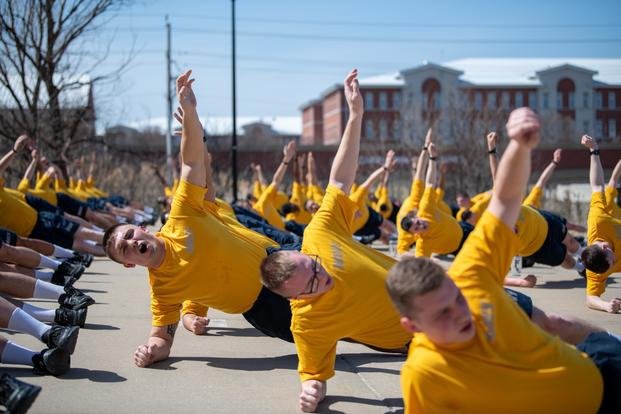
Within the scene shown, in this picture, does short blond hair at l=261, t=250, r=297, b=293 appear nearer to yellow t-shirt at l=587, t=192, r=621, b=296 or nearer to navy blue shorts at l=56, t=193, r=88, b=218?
yellow t-shirt at l=587, t=192, r=621, b=296

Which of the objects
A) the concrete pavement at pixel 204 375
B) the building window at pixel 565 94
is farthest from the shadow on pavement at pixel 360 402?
the building window at pixel 565 94

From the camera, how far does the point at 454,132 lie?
97.7 ft

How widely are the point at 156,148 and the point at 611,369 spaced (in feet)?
120

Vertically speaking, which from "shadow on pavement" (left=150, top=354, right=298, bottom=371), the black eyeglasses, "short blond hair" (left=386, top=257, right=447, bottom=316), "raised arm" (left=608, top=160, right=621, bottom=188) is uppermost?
"raised arm" (left=608, top=160, right=621, bottom=188)

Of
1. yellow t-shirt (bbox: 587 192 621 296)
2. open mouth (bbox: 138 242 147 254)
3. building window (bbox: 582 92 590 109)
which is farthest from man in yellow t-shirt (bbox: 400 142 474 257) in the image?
building window (bbox: 582 92 590 109)

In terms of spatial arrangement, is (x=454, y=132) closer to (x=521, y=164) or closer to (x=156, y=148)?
(x=156, y=148)

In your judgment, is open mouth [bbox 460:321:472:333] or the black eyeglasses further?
the black eyeglasses

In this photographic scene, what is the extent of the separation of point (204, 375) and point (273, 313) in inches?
26.4

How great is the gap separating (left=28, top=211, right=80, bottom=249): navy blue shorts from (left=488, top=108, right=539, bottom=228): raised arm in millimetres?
8033

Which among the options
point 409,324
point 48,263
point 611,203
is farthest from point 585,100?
point 409,324

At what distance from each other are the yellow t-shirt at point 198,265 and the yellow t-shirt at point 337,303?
0.89 m

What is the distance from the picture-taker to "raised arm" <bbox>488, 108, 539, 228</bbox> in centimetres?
294

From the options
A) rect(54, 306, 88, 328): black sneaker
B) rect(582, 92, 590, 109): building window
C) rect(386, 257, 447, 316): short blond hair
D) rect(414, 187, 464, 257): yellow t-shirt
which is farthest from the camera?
rect(582, 92, 590, 109): building window

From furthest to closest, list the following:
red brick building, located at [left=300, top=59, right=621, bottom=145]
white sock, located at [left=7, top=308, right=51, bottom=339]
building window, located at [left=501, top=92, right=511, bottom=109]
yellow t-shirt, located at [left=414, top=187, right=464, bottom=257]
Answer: red brick building, located at [left=300, top=59, right=621, bottom=145]
building window, located at [left=501, top=92, right=511, bottom=109]
yellow t-shirt, located at [left=414, top=187, right=464, bottom=257]
white sock, located at [left=7, top=308, right=51, bottom=339]
